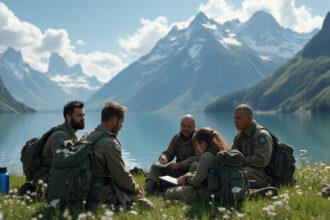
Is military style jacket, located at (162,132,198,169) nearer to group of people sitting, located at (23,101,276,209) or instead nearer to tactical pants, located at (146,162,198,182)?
group of people sitting, located at (23,101,276,209)

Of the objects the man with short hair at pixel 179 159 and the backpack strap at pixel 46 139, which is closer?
the backpack strap at pixel 46 139

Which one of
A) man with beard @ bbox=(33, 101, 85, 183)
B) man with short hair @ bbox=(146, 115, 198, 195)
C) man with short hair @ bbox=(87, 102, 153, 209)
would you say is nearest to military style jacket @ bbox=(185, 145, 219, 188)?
man with short hair @ bbox=(87, 102, 153, 209)

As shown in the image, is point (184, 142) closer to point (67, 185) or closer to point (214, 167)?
→ point (214, 167)

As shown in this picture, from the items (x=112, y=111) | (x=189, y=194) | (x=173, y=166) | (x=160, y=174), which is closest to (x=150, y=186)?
(x=160, y=174)

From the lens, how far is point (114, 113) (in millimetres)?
10375

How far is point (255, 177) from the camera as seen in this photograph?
1309 cm

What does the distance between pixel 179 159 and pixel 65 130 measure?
16.6ft

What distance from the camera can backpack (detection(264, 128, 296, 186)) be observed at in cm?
1332

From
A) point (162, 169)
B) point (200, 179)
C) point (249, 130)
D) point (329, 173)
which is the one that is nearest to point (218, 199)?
point (200, 179)

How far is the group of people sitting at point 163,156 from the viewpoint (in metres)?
→ 10.4

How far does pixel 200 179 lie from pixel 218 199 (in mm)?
607

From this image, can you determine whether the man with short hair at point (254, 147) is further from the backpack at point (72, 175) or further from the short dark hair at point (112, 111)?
the backpack at point (72, 175)

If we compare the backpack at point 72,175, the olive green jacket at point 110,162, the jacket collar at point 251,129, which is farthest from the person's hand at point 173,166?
the backpack at point 72,175

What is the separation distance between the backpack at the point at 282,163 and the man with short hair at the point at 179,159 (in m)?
2.23
